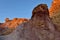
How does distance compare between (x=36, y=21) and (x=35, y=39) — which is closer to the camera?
(x=35, y=39)

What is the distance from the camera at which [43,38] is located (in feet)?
34.5

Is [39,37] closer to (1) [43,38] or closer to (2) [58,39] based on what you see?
(1) [43,38]

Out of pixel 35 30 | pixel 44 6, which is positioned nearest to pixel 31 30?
pixel 35 30

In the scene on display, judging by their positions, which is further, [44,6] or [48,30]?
[44,6]

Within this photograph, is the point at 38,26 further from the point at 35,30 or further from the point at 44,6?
the point at 44,6

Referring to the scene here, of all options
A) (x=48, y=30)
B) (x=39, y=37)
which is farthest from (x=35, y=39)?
(x=48, y=30)

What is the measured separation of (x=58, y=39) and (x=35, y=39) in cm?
134

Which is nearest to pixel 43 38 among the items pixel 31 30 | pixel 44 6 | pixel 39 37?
pixel 39 37

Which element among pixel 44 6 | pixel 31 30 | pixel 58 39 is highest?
pixel 44 6

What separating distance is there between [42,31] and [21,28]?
1.31 meters

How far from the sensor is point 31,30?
35.8 ft

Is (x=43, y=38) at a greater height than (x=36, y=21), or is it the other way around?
(x=36, y=21)

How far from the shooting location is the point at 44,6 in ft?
38.9

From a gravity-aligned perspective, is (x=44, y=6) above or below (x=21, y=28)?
above
